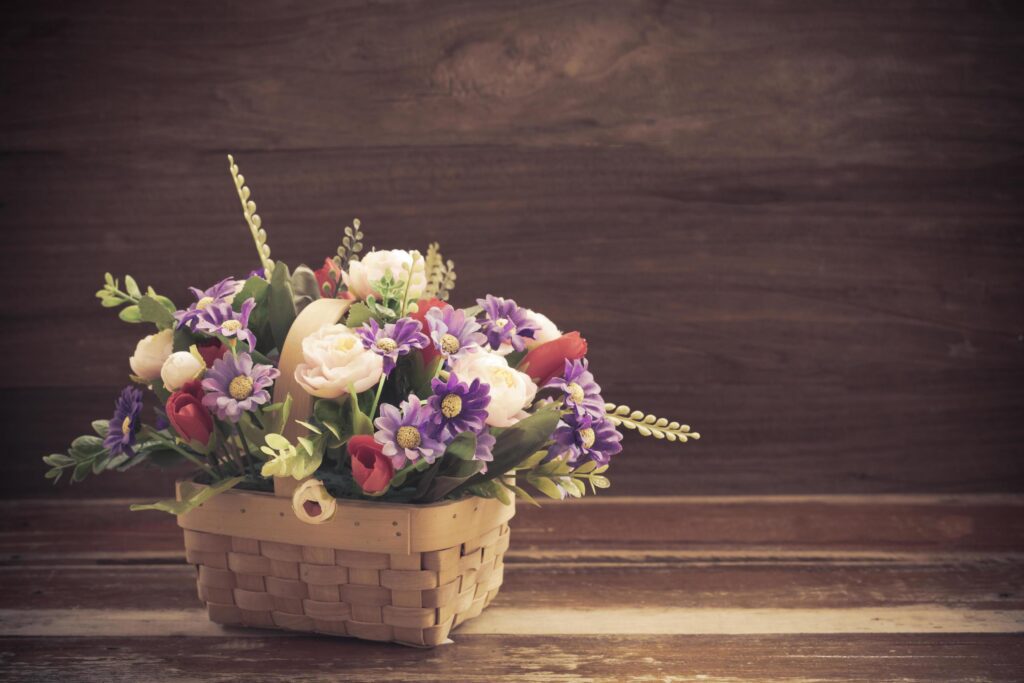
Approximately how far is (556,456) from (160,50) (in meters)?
0.93

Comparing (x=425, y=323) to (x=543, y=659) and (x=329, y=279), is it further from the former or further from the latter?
(x=543, y=659)

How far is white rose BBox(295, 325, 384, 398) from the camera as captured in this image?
746mm

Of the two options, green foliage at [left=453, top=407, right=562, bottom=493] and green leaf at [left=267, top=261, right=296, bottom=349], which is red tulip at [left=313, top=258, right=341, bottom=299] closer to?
green leaf at [left=267, top=261, right=296, bottom=349]

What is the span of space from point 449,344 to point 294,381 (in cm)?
14

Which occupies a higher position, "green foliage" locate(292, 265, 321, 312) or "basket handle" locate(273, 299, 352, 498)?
"green foliage" locate(292, 265, 321, 312)

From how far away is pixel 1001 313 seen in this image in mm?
1405

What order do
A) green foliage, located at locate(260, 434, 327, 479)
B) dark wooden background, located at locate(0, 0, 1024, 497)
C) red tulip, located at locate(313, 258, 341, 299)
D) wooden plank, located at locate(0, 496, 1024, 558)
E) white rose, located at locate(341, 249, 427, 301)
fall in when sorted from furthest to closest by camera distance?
dark wooden background, located at locate(0, 0, 1024, 497) < wooden plank, located at locate(0, 496, 1024, 558) < red tulip, located at locate(313, 258, 341, 299) < white rose, located at locate(341, 249, 427, 301) < green foliage, located at locate(260, 434, 327, 479)

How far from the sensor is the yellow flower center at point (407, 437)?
74cm

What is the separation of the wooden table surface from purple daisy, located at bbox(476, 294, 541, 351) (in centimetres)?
29

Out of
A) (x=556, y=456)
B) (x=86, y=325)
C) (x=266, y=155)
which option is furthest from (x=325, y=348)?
(x=86, y=325)

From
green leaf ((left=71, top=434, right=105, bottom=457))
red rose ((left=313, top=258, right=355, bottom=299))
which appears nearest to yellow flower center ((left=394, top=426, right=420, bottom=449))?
red rose ((left=313, top=258, right=355, bottom=299))

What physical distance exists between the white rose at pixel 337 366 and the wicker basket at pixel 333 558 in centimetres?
4

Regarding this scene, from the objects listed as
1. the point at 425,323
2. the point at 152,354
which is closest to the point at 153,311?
the point at 152,354

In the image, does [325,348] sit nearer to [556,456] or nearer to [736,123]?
[556,456]
